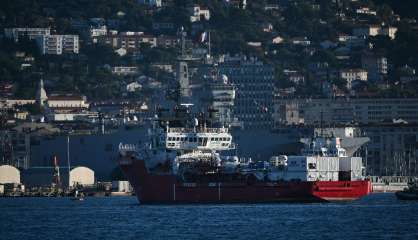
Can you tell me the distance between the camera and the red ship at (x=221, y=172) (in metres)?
115

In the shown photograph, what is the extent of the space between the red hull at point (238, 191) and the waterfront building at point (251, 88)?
65357 millimetres

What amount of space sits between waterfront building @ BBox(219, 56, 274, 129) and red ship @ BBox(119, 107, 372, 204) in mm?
63735

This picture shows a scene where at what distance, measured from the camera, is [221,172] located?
117 metres

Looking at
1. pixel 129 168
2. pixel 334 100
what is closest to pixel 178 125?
pixel 129 168

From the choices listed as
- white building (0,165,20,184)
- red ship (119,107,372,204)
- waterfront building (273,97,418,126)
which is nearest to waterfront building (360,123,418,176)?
waterfront building (273,97,418,126)

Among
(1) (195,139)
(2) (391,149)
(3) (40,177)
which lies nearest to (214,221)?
(1) (195,139)

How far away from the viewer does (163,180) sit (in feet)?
390

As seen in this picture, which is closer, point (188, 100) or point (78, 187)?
point (78, 187)

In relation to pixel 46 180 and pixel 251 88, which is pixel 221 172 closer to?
pixel 46 180

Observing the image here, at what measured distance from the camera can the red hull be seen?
115m

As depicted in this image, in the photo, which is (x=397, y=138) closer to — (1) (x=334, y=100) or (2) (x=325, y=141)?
(1) (x=334, y=100)

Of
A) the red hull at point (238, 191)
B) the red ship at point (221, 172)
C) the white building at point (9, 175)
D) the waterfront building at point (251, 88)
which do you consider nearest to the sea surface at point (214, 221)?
the red hull at point (238, 191)

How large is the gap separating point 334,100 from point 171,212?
8829cm

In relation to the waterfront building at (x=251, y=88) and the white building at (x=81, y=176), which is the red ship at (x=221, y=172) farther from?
the waterfront building at (x=251, y=88)
